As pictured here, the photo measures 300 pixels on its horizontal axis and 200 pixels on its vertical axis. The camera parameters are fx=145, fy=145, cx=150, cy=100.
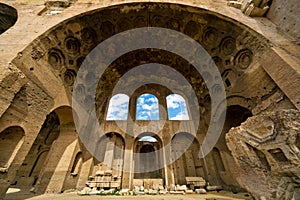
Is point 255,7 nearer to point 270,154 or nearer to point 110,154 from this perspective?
point 270,154

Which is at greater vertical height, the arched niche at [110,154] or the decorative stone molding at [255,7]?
the decorative stone molding at [255,7]

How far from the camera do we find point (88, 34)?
8242mm

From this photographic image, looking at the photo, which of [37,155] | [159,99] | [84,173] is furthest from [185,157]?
[37,155]

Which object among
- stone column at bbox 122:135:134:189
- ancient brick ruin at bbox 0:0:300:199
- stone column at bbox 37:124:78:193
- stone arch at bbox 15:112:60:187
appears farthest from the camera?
stone arch at bbox 15:112:60:187

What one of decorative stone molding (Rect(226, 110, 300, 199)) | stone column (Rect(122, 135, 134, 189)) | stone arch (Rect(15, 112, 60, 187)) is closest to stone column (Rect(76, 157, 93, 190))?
stone column (Rect(122, 135, 134, 189))

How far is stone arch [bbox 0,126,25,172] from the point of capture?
5020 mm

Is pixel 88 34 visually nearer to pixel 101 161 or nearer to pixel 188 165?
pixel 101 161

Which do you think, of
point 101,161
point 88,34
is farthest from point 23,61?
point 101,161

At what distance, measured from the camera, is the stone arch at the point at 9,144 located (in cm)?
502

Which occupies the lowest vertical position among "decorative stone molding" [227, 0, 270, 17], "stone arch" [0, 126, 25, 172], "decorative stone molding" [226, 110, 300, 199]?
"decorative stone molding" [226, 110, 300, 199]

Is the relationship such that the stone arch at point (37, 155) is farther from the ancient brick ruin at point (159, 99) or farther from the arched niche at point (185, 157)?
the arched niche at point (185, 157)

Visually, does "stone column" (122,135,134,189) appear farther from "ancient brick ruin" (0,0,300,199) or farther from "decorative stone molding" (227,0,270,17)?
"decorative stone molding" (227,0,270,17)

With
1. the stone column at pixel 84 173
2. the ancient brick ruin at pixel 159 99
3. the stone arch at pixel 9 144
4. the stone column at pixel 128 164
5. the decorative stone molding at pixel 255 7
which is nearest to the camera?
the ancient brick ruin at pixel 159 99

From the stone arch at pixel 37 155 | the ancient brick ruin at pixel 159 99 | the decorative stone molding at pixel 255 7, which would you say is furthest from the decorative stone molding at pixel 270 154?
the stone arch at pixel 37 155
